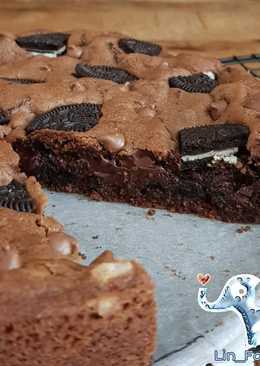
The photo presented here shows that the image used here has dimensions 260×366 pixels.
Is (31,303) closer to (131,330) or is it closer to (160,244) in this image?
(131,330)

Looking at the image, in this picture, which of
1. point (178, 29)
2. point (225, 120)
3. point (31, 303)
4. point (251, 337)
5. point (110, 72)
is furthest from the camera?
point (178, 29)

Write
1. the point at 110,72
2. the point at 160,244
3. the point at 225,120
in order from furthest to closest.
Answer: the point at 110,72 < the point at 225,120 < the point at 160,244

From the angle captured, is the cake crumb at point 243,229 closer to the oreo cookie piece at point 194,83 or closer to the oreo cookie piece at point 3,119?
the oreo cookie piece at point 194,83

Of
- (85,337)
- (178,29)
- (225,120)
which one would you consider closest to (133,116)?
(225,120)

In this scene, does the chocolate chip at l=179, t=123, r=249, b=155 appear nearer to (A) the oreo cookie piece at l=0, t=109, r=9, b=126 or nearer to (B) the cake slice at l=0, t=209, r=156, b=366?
(A) the oreo cookie piece at l=0, t=109, r=9, b=126

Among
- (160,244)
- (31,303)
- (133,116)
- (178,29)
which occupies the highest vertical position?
(31,303)

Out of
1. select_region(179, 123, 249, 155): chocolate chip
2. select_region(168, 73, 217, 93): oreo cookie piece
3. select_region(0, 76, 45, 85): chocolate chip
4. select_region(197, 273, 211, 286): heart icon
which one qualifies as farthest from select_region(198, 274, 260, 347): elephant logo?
select_region(0, 76, 45, 85): chocolate chip

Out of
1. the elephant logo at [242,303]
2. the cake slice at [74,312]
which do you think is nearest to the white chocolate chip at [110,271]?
the cake slice at [74,312]
